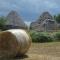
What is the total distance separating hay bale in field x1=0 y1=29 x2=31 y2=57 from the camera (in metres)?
11.8

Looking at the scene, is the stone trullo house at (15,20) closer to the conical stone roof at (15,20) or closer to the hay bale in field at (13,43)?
the conical stone roof at (15,20)

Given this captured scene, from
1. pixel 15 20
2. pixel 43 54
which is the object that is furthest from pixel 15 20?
pixel 43 54

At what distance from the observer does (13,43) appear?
11812 mm

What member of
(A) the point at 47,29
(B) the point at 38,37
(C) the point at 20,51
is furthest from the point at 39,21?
(C) the point at 20,51

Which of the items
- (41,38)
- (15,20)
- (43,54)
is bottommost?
(43,54)

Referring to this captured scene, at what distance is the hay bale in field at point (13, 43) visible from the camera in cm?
1184

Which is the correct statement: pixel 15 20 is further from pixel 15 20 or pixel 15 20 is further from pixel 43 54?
pixel 43 54

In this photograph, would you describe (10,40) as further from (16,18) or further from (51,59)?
(16,18)

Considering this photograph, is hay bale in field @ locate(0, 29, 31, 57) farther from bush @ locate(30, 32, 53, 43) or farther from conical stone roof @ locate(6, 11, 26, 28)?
conical stone roof @ locate(6, 11, 26, 28)

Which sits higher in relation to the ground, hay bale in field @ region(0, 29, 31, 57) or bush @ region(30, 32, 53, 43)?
hay bale in field @ region(0, 29, 31, 57)

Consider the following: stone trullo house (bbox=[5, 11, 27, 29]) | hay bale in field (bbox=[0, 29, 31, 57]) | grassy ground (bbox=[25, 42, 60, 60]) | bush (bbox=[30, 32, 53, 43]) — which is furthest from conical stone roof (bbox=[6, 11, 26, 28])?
hay bale in field (bbox=[0, 29, 31, 57])

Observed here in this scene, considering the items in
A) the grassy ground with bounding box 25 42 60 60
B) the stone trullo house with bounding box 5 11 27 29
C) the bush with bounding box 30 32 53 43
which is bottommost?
the grassy ground with bounding box 25 42 60 60

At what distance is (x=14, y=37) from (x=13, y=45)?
1.13 feet

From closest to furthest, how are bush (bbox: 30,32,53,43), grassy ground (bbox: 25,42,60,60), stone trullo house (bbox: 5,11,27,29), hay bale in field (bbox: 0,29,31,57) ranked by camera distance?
hay bale in field (bbox: 0,29,31,57) < grassy ground (bbox: 25,42,60,60) < bush (bbox: 30,32,53,43) < stone trullo house (bbox: 5,11,27,29)
